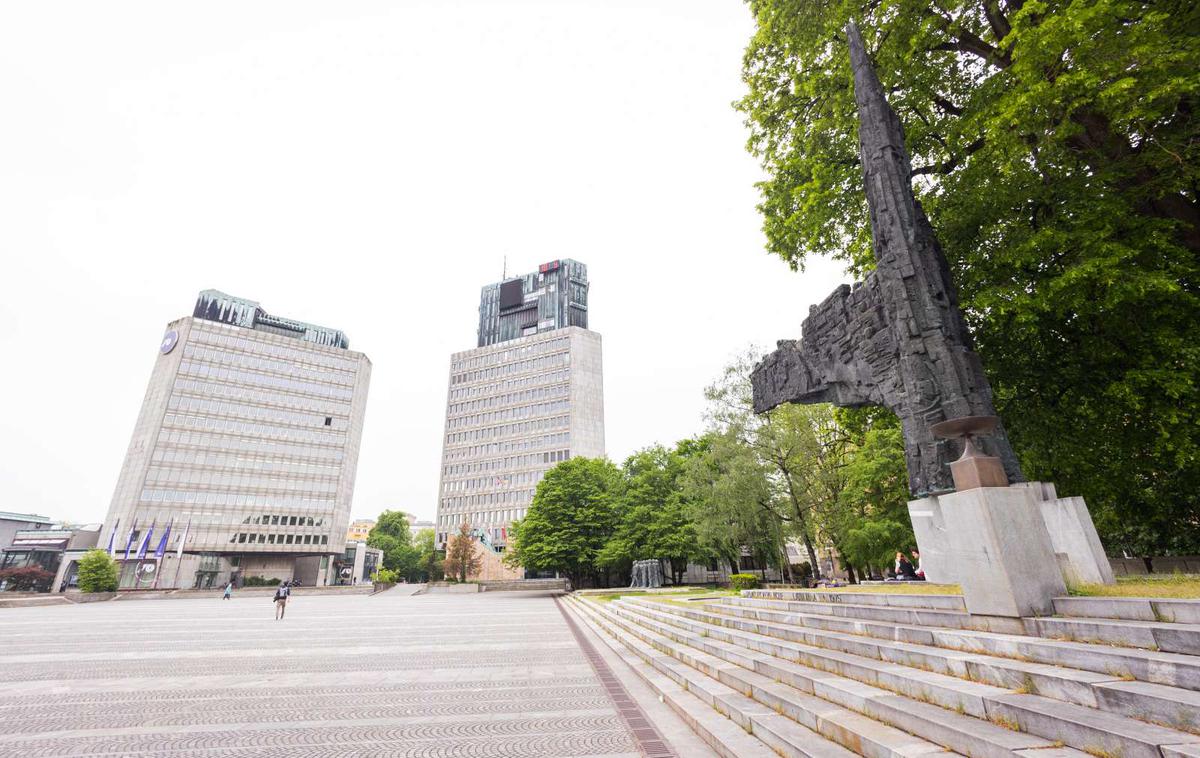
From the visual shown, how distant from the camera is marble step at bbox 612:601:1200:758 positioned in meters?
2.94

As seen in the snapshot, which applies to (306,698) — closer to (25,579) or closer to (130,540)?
(130,540)

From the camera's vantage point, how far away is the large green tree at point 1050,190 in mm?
9344

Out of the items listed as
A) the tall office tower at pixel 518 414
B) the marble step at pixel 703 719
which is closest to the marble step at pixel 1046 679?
the marble step at pixel 703 719

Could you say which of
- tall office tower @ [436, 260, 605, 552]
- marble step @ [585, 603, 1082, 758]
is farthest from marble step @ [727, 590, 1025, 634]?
tall office tower @ [436, 260, 605, 552]

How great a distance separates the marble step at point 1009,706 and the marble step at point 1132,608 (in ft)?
4.80

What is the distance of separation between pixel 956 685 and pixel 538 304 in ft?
373

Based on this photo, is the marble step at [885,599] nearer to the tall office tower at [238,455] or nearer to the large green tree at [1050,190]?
the large green tree at [1050,190]

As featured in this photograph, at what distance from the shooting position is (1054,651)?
430cm

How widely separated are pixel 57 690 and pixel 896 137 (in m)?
20.5

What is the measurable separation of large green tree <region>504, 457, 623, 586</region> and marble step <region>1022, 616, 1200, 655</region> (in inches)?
1625

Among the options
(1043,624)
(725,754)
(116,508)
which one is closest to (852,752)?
(725,754)

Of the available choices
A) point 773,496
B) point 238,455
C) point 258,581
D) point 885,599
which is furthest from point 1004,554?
point 238,455

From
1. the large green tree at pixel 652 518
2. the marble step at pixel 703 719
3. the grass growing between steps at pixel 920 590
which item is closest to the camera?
the marble step at pixel 703 719

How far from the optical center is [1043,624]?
15.8ft
